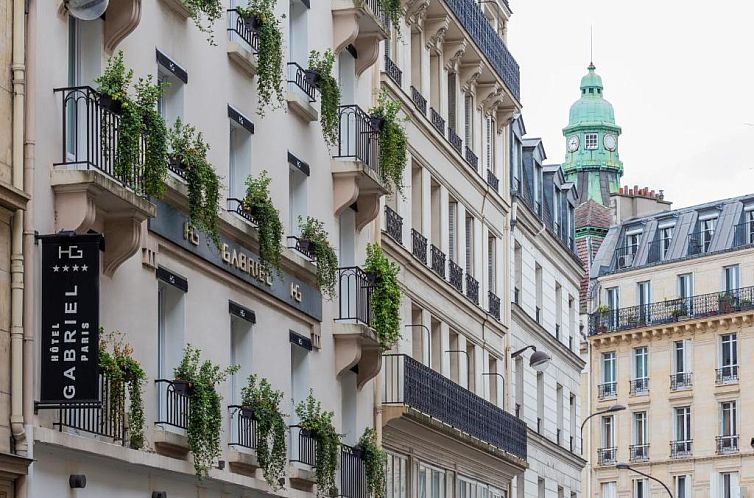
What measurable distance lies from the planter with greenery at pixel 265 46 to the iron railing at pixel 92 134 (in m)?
7.15

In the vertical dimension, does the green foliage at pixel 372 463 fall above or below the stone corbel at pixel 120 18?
below

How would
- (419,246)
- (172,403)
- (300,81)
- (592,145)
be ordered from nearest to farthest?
(172,403)
(300,81)
(419,246)
(592,145)

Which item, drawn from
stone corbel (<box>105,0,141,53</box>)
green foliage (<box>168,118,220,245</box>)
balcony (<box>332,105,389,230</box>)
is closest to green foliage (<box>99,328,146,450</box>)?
green foliage (<box>168,118,220,245</box>)

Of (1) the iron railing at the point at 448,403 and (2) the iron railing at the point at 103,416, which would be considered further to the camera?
(1) the iron railing at the point at 448,403

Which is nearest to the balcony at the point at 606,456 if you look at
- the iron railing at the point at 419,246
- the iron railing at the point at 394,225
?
the iron railing at the point at 419,246

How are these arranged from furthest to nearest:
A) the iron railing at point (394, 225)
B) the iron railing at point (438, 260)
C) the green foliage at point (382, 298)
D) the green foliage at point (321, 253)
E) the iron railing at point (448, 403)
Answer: the iron railing at point (438, 260), the iron railing at point (394, 225), the iron railing at point (448, 403), the green foliage at point (382, 298), the green foliage at point (321, 253)

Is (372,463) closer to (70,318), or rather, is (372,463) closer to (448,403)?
(448,403)

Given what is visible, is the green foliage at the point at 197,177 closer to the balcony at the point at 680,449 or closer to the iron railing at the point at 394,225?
the iron railing at the point at 394,225

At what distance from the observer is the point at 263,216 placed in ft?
99.6

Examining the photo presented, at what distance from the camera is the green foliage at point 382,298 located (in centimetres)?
3659

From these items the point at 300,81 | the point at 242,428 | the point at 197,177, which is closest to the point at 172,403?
the point at 197,177

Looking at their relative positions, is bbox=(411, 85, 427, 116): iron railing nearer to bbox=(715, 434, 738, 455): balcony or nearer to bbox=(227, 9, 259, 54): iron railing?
bbox=(227, 9, 259, 54): iron railing

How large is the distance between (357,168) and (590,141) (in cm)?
13215

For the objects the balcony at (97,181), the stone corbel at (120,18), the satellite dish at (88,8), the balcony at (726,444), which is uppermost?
the balcony at (726,444)
